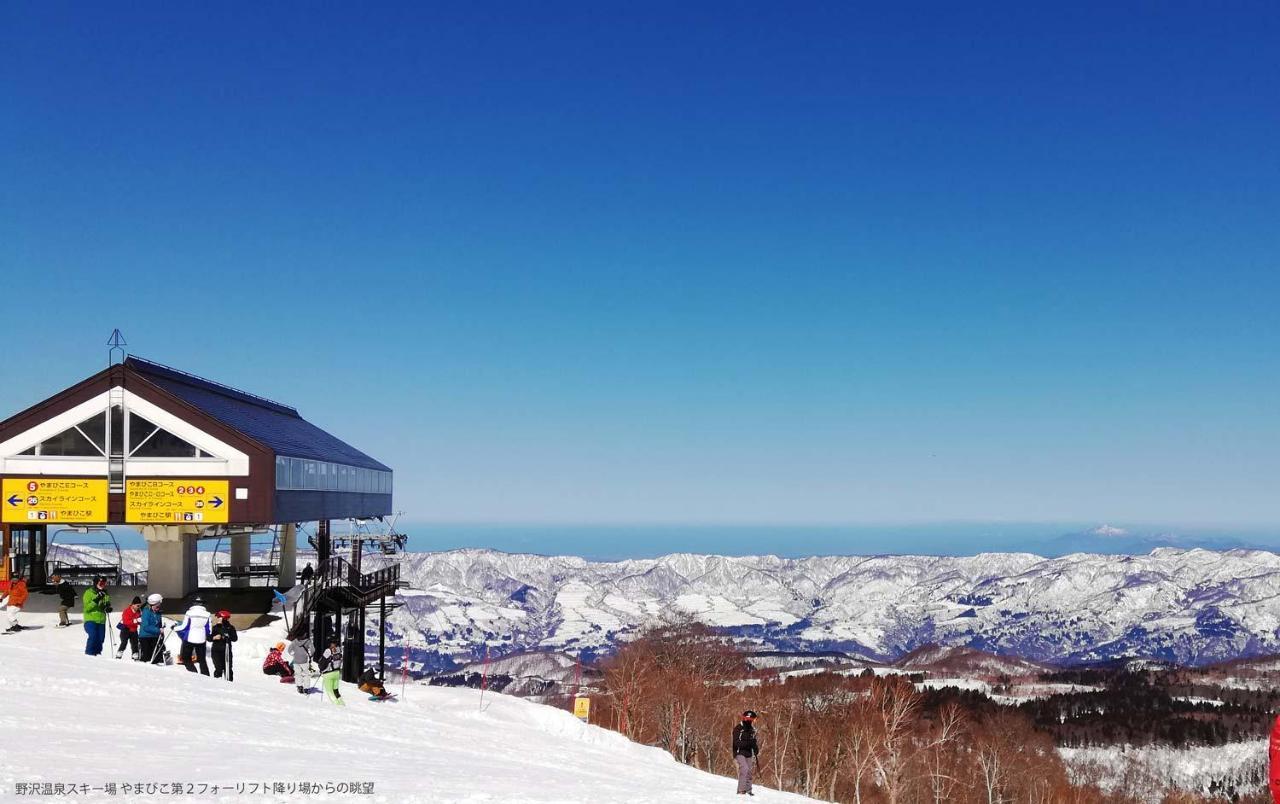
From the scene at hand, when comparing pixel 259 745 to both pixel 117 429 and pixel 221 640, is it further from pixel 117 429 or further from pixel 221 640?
pixel 117 429

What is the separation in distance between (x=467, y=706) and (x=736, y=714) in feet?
133

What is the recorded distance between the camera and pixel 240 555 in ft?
174

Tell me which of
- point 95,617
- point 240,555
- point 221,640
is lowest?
point 221,640

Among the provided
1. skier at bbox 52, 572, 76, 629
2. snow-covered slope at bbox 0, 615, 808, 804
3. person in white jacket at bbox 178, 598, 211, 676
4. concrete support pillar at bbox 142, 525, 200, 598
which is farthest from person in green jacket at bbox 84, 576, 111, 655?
concrete support pillar at bbox 142, 525, 200, 598

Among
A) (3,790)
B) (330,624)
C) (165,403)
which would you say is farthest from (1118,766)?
(3,790)

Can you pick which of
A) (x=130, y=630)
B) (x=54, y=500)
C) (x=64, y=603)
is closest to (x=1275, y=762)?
(x=130, y=630)

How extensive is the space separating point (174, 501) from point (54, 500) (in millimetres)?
4575

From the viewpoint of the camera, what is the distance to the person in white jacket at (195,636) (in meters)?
27.6

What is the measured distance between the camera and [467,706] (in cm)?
3606

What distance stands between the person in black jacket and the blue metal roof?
24.1 meters

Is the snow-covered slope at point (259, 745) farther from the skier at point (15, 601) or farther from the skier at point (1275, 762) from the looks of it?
the skier at point (1275, 762)

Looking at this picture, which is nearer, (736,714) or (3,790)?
(3,790)

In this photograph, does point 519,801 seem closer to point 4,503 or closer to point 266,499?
point 266,499

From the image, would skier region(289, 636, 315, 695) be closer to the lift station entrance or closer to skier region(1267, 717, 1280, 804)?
the lift station entrance
